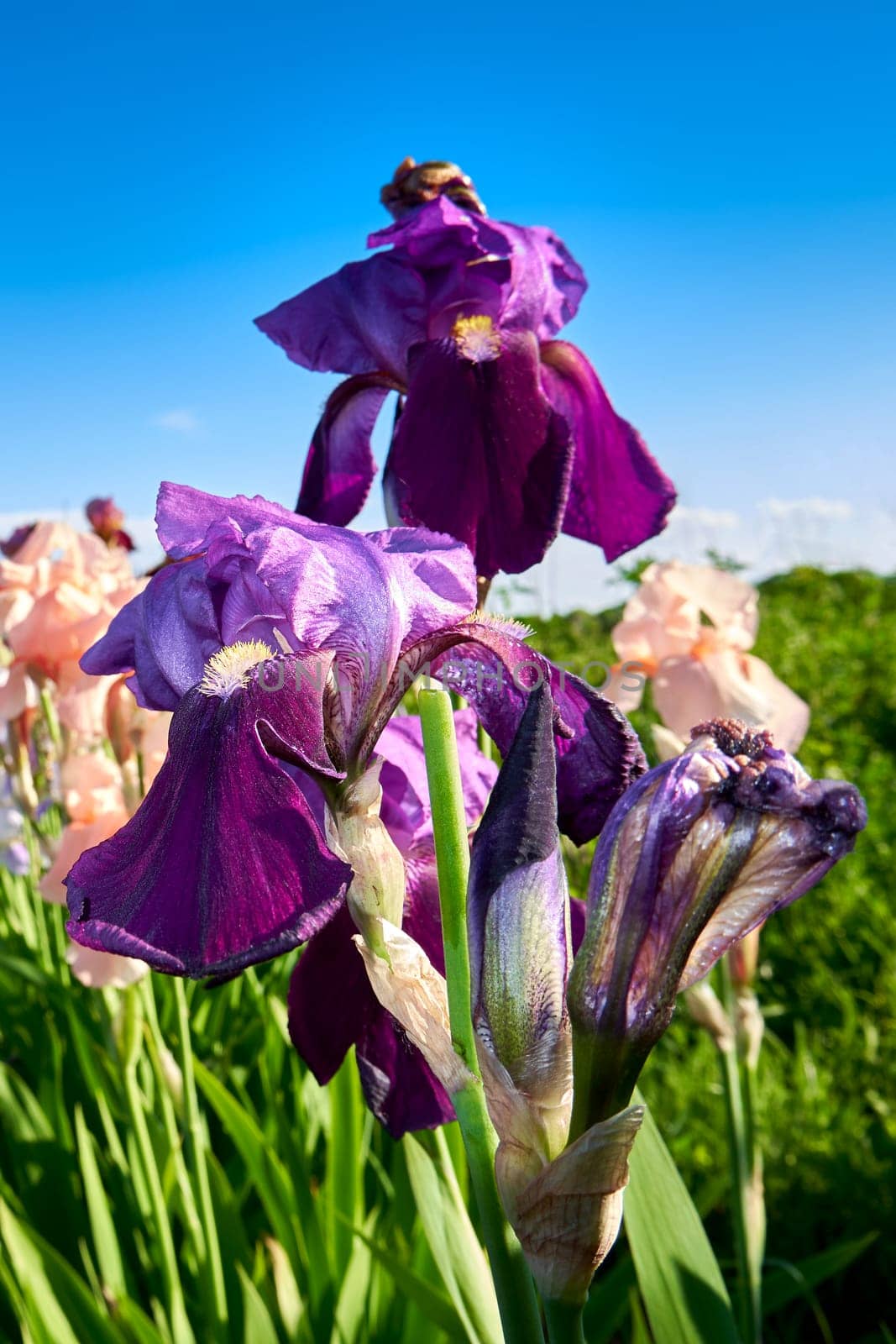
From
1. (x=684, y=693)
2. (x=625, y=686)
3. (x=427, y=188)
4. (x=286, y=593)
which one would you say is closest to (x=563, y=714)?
(x=286, y=593)

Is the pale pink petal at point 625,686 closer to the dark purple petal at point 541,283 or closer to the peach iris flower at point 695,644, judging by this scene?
the peach iris flower at point 695,644

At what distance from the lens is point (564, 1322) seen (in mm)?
703

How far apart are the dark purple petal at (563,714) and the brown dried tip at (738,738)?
0.26 feet

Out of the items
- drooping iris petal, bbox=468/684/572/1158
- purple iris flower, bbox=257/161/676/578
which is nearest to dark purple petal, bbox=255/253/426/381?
purple iris flower, bbox=257/161/676/578

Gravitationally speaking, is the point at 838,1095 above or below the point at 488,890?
below

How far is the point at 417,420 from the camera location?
4.25 feet

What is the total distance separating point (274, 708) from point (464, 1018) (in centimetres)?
26

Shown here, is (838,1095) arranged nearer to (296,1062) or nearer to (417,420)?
(296,1062)

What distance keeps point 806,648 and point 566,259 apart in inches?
257

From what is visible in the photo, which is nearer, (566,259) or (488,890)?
(488,890)

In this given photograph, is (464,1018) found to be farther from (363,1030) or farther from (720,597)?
(720,597)

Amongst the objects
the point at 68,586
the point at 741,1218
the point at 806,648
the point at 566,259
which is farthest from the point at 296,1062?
the point at 806,648

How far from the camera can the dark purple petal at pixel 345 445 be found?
4.86 ft

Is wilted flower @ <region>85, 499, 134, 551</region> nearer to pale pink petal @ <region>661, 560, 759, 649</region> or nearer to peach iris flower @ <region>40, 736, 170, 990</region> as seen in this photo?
peach iris flower @ <region>40, 736, 170, 990</region>
